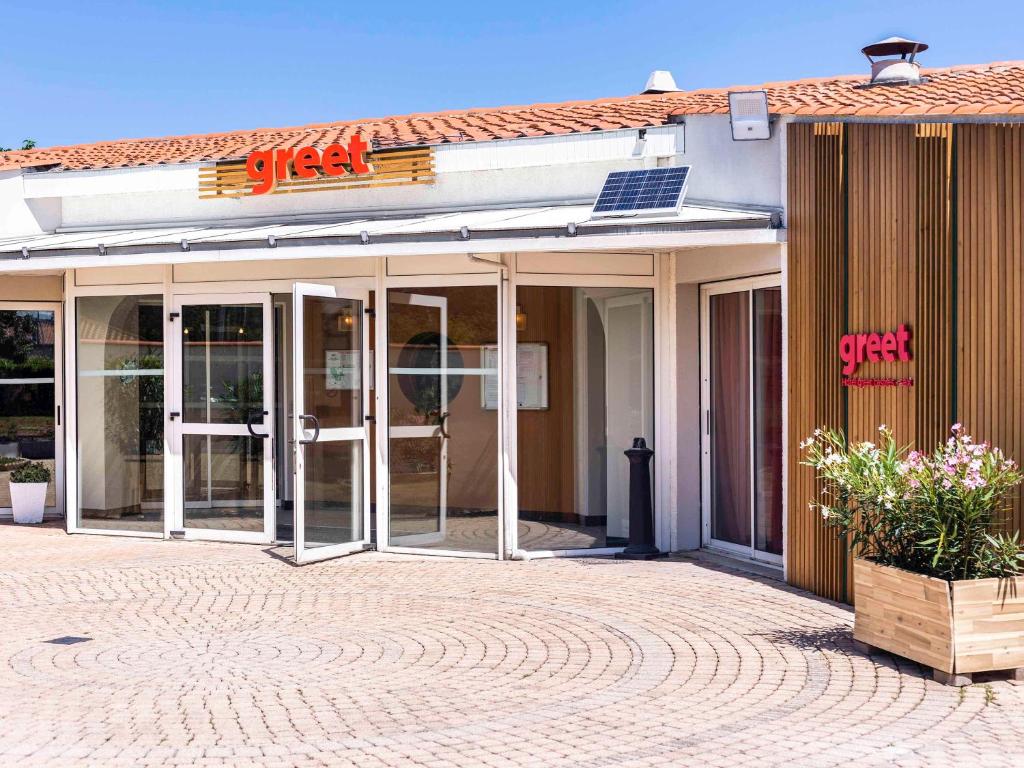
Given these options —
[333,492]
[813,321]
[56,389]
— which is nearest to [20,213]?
[56,389]

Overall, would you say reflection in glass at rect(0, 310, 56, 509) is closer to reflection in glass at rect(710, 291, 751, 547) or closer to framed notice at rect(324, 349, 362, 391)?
framed notice at rect(324, 349, 362, 391)

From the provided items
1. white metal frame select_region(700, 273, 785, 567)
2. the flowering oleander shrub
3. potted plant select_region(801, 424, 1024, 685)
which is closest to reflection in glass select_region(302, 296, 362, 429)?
white metal frame select_region(700, 273, 785, 567)

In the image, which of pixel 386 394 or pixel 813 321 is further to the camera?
pixel 386 394

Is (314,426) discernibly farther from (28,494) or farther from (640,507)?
(28,494)

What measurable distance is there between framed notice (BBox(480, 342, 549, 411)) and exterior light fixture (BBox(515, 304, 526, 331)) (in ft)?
0.48

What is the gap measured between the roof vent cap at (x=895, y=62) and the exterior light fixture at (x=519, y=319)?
4762 mm

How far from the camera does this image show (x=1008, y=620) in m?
6.37

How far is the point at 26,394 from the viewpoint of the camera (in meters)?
14.0

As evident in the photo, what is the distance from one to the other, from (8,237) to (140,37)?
15912 millimetres

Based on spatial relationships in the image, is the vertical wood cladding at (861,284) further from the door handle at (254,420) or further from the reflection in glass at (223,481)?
the reflection in glass at (223,481)

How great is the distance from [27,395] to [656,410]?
7807mm

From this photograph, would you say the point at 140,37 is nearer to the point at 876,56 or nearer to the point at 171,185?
the point at 171,185

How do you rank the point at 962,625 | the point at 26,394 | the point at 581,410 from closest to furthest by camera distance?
1. the point at 962,625
2. the point at 581,410
3. the point at 26,394

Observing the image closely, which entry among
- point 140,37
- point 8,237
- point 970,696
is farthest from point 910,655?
point 140,37
